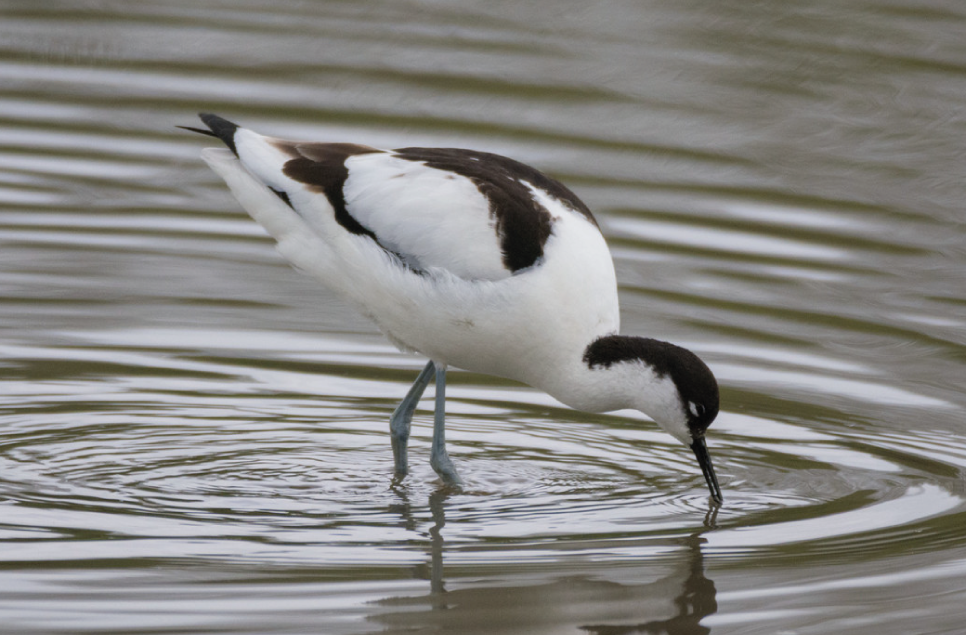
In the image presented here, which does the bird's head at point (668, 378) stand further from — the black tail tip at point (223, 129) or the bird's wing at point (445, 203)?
the black tail tip at point (223, 129)

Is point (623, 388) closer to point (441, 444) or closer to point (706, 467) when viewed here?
point (706, 467)

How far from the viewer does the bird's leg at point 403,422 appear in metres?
7.92

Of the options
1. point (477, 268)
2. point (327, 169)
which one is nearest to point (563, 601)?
point (477, 268)

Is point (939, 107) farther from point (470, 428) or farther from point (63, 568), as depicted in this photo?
point (63, 568)

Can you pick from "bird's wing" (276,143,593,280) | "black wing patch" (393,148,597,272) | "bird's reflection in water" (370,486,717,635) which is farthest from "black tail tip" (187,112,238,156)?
"bird's reflection in water" (370,486,717,635)

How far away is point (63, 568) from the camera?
6215mm

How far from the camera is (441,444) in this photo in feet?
25.5

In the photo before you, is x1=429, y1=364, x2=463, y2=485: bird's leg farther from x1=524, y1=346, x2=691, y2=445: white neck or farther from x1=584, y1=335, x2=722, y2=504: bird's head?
x1=584, y1=335, x2=722, y2=504: bird's head

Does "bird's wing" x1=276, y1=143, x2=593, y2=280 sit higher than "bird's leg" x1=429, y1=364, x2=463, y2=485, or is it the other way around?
"bird's wing" x1=276, y1=143, x2=593, y2=280

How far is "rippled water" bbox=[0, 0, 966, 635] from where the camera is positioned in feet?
20.7

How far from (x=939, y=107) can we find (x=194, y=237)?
574cm

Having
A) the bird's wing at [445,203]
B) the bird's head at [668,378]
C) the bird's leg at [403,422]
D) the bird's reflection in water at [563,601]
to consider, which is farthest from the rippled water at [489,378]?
the bird's wing at [445,203]

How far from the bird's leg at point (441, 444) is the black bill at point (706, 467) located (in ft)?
3.27

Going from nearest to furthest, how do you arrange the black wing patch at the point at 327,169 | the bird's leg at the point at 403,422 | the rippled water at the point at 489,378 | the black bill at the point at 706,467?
1. the rippled water at the point at 489,378
2. the black bill at the point at 706,467
3. the black wing patch at the point at 327,169
4. the bird's leg at the point at 403,422
